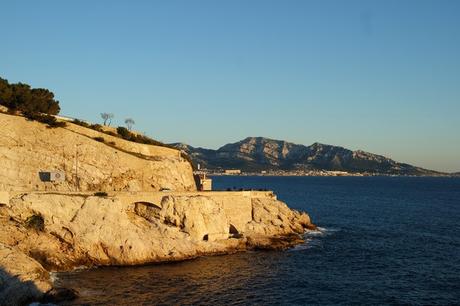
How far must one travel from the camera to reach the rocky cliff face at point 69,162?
201ft

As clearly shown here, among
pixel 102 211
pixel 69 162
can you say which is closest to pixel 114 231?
pixel 102 211

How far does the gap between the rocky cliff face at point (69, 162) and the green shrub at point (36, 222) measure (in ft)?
31.6

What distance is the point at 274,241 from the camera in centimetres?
6831

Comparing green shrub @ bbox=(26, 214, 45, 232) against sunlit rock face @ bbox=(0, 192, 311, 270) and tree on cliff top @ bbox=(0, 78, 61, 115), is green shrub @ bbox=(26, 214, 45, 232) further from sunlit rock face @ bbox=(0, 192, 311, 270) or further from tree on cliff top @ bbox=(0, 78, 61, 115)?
tree on cliff top @ bbox=(0, 78, 61, 115)

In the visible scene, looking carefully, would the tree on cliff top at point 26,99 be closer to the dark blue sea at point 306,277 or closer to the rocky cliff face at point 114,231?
the rocky cliff face at point 114,231

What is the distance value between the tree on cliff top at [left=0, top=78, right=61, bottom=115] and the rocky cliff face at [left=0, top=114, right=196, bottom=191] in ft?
15.0

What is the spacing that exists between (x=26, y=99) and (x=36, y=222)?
25918mm

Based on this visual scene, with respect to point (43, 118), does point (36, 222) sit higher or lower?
lower

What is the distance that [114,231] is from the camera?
5406cm

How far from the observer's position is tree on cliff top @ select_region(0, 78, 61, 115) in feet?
229

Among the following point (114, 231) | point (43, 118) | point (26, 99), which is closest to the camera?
point (114, 231)

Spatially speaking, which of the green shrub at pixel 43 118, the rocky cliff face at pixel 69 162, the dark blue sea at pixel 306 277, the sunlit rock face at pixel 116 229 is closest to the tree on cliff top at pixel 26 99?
the green shrub at pixel 43 118

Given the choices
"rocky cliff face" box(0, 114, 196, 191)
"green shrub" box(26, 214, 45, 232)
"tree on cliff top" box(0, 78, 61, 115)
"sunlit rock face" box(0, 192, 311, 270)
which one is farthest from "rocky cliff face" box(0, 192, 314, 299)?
"tree on cliff top" box(0, 78, 61, 115)

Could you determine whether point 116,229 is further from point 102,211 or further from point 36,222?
point 36,222
